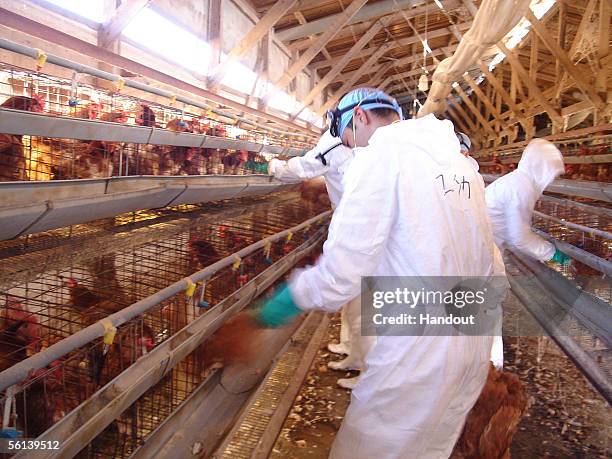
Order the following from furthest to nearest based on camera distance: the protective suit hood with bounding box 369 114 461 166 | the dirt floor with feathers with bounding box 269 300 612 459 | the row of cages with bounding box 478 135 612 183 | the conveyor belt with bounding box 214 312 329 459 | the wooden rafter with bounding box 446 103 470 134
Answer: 1. the wooden rafter with bounding box 446 103 470 134
2. the row of cages with bounding box 478 135 612 183
3. the dirt floor with feathers with bounding box 269 300 612 459
4. the conveyor belt with bounding box 214 312 329 459
5. the protective suit hood with bounding box 369 114 461 166

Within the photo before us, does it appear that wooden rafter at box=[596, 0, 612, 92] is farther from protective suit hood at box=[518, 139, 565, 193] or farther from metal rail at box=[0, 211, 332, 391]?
metal rail at box=[0, 211, 332, 391]

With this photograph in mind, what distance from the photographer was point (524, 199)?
126 inches

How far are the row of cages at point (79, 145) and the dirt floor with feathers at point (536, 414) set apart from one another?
5.12ft

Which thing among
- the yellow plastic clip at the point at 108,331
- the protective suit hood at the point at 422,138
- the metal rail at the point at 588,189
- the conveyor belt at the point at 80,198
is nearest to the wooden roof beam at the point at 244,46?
the conveyor belt at the point at 80,198

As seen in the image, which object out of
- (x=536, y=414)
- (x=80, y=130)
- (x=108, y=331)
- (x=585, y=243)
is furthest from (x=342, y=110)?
(x=585, y=243)

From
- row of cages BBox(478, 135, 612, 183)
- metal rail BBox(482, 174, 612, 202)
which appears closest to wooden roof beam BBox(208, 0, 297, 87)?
metal rail BBox(482, 174, 612, 202)

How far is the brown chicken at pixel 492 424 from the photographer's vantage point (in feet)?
6.11

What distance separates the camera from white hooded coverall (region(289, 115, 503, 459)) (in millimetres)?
1339

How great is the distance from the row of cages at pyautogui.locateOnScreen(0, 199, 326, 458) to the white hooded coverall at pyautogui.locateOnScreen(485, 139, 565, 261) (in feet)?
5.72

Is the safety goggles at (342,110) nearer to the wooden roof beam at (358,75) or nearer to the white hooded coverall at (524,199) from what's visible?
the white hooded coverall at (524,199)

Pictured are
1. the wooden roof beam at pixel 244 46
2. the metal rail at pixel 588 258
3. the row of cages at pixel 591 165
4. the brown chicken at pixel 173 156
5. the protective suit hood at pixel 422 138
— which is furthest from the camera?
the row of cages at pixel 591 165

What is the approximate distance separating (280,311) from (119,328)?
67cm

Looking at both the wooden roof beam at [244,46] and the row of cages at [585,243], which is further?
the wooden roof beam at [244,46]

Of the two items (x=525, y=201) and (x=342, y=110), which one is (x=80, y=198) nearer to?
(x=342, y=110)
